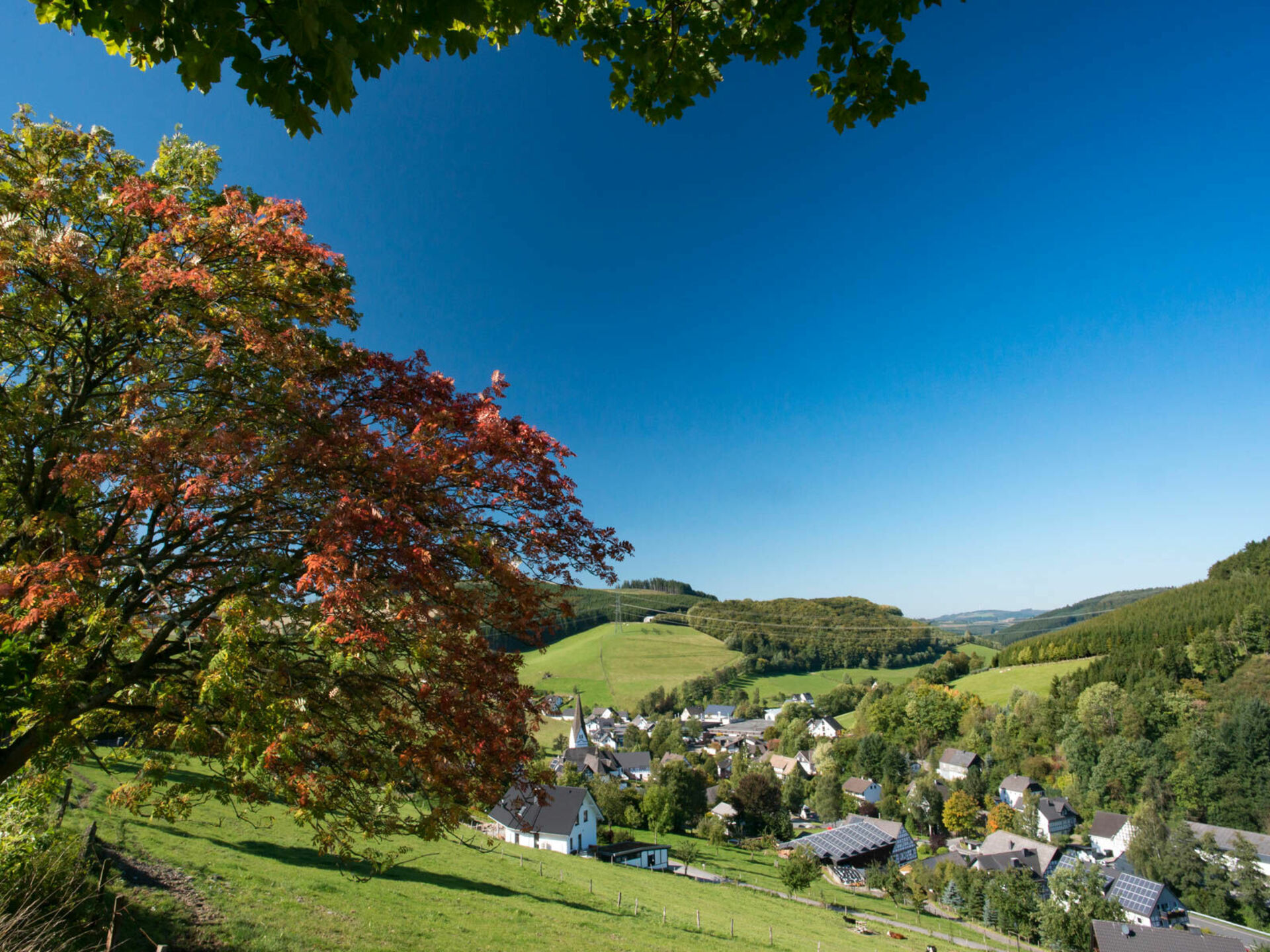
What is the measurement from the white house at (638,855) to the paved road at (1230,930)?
1496 inches

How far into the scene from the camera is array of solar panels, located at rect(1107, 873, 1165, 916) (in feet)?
145

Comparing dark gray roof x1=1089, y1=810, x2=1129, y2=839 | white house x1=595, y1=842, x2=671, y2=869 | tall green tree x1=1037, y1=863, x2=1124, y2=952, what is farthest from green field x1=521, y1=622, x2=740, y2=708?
tall green tree x1=1037, y1=863, x2=1124, y2=952

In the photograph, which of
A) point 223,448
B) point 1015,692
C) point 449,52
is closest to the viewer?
point 449,52

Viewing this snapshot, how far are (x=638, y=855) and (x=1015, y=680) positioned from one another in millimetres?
78313

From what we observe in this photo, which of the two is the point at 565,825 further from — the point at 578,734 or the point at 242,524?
the point at 242,524

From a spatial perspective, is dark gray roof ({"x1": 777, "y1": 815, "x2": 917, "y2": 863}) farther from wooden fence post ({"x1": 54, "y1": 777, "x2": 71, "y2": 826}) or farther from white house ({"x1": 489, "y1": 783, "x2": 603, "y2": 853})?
wooden fence post ({"x1": 54, "y1": 777, "x2": 71, "y2": 826})

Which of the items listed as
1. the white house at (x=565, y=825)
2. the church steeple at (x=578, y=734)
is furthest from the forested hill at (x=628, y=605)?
the white house at (x=565, y=825)

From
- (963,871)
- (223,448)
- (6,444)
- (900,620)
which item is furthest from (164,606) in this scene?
(900,620)

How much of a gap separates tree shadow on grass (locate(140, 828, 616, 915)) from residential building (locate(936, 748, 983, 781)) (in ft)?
237

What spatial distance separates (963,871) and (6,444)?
60390mm

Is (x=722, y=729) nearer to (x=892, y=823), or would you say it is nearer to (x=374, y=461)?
(x=892, y=823)

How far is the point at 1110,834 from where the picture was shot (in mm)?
57375

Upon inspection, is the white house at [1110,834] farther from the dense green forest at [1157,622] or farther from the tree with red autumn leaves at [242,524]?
the tree with red autumn leaves at [242,524]

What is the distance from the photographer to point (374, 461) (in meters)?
4.68
